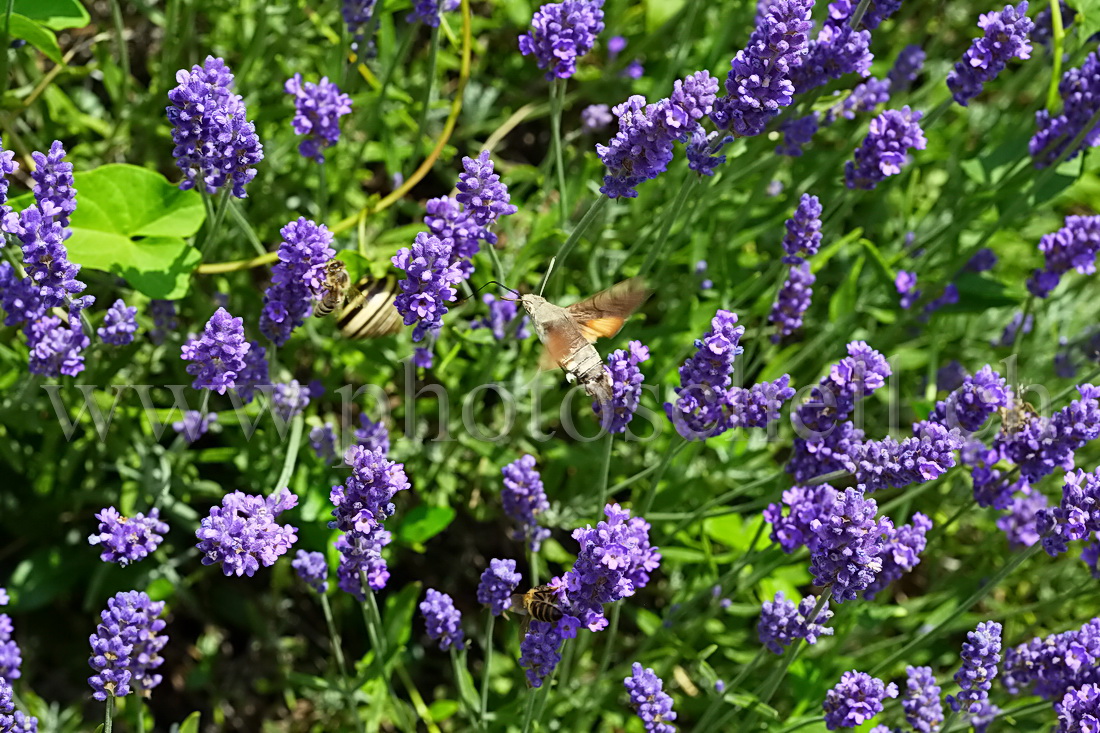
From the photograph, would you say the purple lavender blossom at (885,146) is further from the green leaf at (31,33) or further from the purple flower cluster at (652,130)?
the green leaf at (31,33)

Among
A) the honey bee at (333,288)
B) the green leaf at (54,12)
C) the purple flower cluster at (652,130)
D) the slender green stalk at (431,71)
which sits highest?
the slender green stalk at (431,71)

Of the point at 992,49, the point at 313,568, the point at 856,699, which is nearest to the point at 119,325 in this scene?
the point at 313,568

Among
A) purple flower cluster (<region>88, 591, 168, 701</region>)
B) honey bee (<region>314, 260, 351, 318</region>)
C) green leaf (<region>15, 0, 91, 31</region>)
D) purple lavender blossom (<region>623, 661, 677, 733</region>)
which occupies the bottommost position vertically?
purple flower cluster (<region>88, 591, 168, 701</region>)

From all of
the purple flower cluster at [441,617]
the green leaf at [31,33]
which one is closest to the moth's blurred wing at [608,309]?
the purple flower cluster at [441,617]

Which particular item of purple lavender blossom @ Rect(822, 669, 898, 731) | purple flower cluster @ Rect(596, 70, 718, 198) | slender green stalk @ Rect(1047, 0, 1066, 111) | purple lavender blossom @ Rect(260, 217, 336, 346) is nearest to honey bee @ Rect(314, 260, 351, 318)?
purple lavender blossom @ Rect(260, 217, 336, 346)

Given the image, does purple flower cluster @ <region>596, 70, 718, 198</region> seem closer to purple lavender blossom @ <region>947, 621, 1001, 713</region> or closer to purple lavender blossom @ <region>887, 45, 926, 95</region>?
purple lavender blossom @ <region>947, 621, 1001, 713</region>
